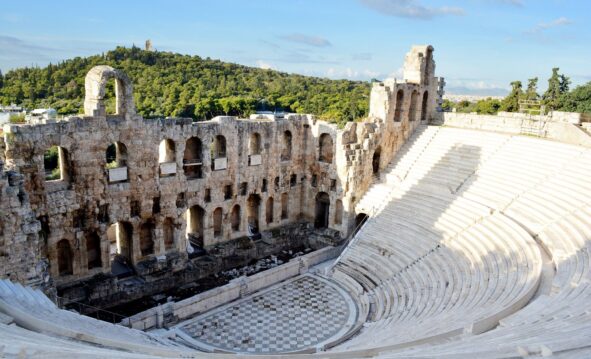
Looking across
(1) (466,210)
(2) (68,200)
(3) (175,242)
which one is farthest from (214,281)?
(1) (466,210)

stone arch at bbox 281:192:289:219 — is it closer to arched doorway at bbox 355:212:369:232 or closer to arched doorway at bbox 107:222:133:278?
arched doorway at bbox 355:212:369:232

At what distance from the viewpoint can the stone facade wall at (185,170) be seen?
18.9 meters

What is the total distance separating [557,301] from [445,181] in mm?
13497

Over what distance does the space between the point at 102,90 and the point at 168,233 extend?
7.84 meters

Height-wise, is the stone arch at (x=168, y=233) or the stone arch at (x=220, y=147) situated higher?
the stone arch at (x=220, y=147)

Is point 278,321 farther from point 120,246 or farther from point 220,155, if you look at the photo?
point 220,155

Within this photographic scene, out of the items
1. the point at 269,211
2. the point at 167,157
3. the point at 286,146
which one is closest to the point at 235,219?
the point at 269,211

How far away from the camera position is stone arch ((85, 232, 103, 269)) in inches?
817

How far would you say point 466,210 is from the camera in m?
22.5

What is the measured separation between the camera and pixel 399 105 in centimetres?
2969

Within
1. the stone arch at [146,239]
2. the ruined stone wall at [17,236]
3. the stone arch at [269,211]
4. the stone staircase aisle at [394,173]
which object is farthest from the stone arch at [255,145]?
the ruined stone wall at [17,236]

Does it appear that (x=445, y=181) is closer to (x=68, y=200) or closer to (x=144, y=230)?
(x=144, y=230)

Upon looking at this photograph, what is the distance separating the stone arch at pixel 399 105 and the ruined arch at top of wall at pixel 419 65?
1644 mm

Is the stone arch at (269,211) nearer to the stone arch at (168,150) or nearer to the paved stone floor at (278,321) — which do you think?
the paved stone floor at (278,321)
